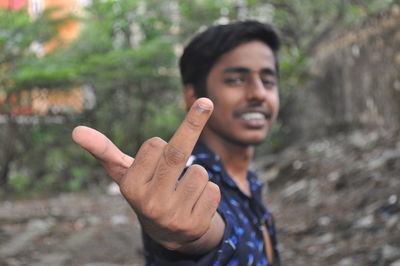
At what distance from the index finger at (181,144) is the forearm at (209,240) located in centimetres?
23

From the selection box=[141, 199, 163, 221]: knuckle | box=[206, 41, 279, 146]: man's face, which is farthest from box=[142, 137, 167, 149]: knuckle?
box=[206, 41, 279, 146]: man's face

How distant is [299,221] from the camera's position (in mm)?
5426

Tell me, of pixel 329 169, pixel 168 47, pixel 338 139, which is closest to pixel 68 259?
pixel 329 169

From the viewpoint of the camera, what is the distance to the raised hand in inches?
41.3

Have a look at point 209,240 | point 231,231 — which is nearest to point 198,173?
point 209,240

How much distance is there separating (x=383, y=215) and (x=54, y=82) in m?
6.84

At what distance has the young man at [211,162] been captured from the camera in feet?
3.55

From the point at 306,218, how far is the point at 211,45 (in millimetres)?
3772

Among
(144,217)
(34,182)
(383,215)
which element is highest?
(144,217)

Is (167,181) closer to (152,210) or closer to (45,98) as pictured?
(152,210)

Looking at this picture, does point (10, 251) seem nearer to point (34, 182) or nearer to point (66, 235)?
point (66, 235)

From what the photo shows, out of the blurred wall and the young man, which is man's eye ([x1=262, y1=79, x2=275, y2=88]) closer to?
the young man

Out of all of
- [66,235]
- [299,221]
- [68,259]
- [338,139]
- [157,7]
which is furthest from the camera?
[157,7]

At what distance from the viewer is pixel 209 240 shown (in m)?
1.31
